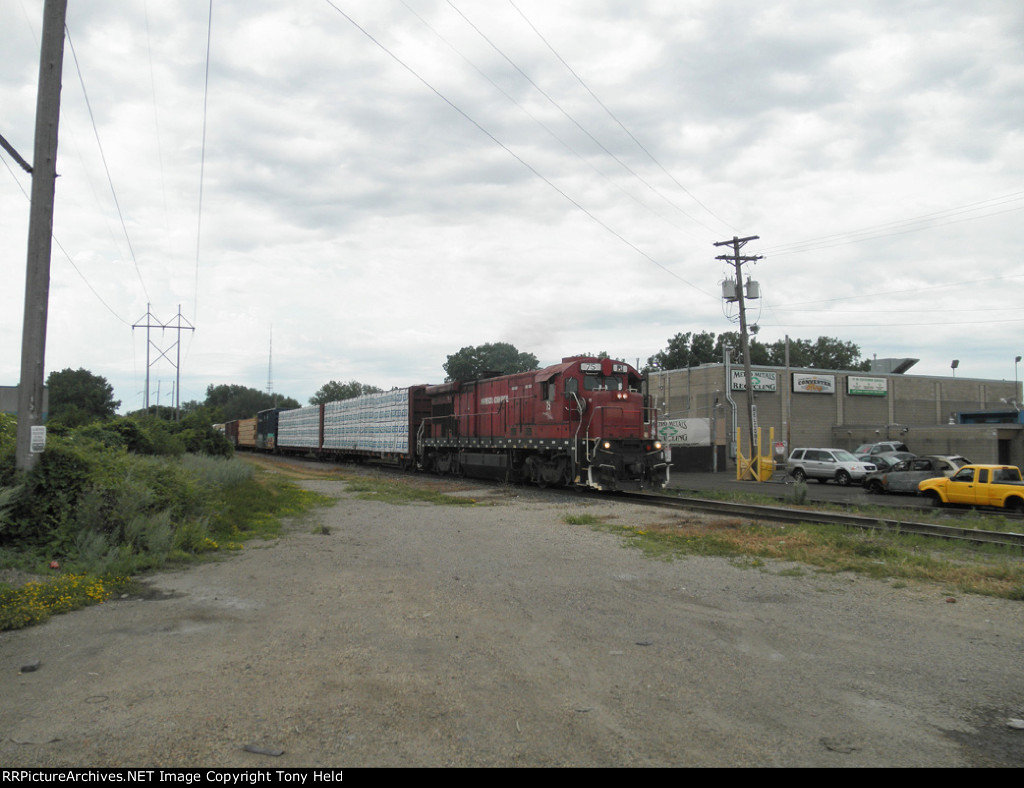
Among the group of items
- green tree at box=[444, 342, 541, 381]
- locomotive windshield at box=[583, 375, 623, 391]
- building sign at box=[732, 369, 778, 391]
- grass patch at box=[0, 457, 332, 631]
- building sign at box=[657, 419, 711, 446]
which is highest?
green tree at box=[444, 342, 541, 381]

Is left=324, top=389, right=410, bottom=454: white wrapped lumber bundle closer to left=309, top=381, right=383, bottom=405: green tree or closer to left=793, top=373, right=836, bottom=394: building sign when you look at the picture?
left=793, top=373, right=836, bottom=394: building sign

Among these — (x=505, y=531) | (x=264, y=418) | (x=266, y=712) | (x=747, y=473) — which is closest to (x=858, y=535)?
(x=505, y=531)

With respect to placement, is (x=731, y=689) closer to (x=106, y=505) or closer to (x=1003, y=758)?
(x=1003, y=758)

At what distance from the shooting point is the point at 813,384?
48.6m

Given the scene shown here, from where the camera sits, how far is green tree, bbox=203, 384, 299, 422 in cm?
12281

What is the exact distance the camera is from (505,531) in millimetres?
12039

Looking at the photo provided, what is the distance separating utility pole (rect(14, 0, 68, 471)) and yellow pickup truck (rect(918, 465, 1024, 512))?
2057 centimetres

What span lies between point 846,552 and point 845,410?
45568mm

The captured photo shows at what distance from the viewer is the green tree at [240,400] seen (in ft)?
403

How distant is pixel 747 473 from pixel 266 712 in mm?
29223

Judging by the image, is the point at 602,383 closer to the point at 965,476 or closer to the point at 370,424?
the point at 965,476

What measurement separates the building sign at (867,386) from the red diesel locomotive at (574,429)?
119 ft

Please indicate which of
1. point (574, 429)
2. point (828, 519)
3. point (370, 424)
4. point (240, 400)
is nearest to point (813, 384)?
point (370, 424)

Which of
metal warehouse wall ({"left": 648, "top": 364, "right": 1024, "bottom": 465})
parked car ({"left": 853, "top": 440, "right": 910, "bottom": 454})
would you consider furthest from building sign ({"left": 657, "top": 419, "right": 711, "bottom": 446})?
parked car ({"left": 853, "top": 440, "right": 910, "bottom": 454})
